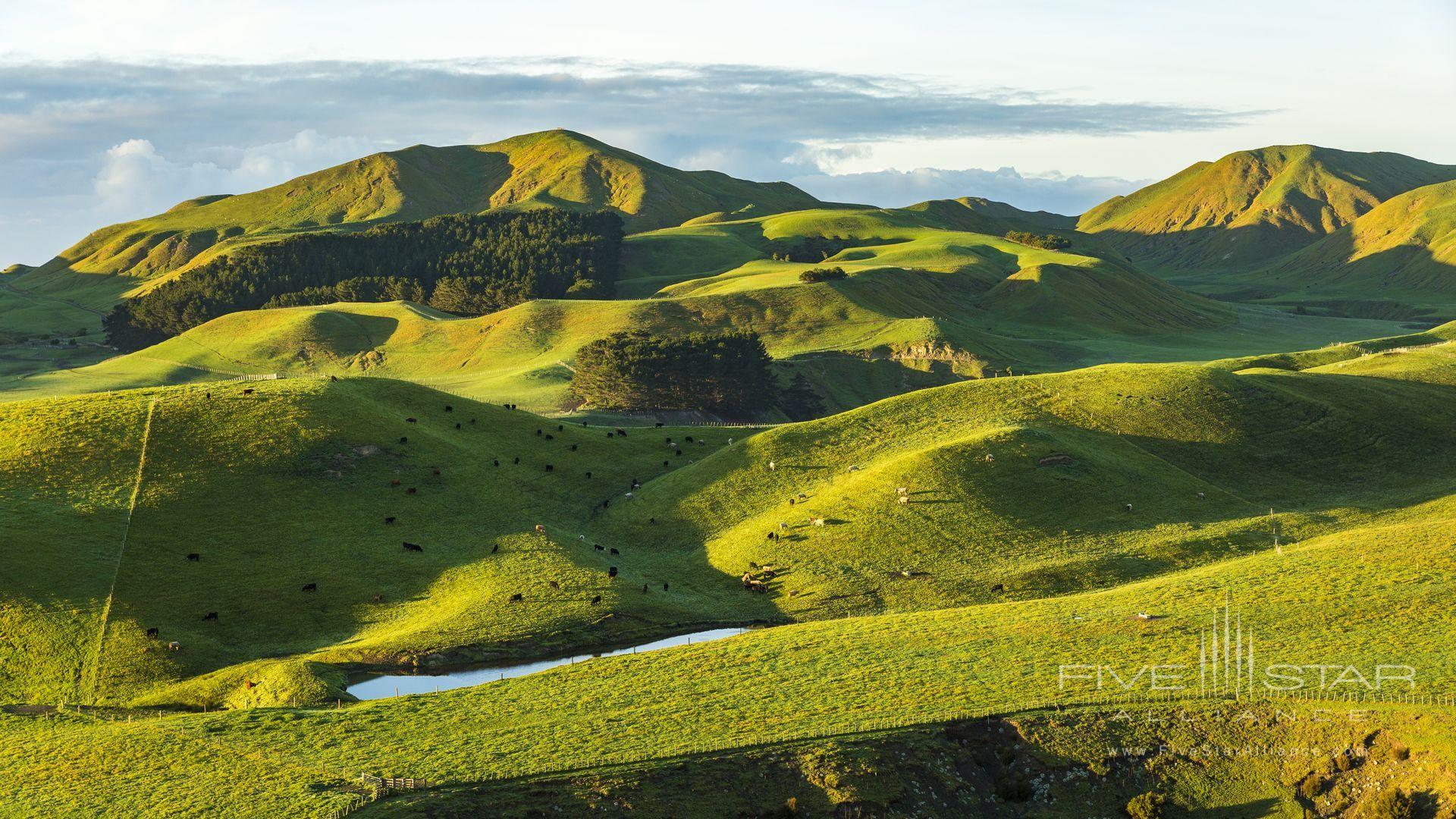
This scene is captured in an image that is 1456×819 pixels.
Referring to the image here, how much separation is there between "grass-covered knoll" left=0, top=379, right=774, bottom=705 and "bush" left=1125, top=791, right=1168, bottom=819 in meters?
27.9

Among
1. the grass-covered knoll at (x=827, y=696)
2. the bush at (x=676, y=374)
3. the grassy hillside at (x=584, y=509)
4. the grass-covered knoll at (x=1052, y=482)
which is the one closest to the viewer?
the grass-covered knoll at (x=827, y=696)

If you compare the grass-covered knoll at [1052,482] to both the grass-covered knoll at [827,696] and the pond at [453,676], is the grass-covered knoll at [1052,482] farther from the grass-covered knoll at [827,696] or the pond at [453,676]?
the pond at [453,676]

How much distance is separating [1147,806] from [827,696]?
12899 millimetres

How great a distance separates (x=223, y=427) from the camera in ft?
279

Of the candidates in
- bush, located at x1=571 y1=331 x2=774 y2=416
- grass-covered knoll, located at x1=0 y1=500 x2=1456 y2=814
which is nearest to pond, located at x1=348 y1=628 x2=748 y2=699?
grass-covered knoll, located at x1=0 y1=500 x2=1456 y2=814

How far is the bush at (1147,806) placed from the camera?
42031 millimetres

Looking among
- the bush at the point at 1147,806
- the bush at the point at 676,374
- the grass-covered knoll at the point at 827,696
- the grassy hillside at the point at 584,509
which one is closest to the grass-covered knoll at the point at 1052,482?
the grassy hillside at the point at 584,509

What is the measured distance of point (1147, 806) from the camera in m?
42.2

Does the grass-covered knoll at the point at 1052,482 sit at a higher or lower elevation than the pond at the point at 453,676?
higher

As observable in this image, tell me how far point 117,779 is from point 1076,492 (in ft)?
194

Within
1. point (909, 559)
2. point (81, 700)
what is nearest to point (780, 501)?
point (909, 559)

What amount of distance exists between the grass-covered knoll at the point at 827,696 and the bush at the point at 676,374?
279 feet

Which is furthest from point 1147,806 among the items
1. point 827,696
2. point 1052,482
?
point 1052,482

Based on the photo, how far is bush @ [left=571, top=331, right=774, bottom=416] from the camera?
14562 cm
